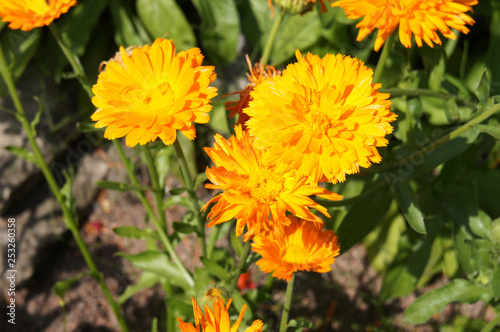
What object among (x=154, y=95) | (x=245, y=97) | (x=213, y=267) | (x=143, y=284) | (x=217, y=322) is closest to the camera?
(x=217, y=322)

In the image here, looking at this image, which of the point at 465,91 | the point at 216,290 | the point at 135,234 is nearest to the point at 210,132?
the point at 135,234

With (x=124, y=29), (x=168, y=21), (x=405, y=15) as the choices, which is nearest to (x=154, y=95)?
(x=405, y=15)

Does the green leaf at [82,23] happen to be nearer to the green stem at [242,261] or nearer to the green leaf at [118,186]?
the green leaf at [118,186]

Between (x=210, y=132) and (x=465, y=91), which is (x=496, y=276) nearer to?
(x=465, y=91)

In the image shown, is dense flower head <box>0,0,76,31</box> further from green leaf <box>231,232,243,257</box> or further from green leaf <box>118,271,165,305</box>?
green leaf <box>118,271,165,305</box>

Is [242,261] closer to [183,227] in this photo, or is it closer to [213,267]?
[213,267]

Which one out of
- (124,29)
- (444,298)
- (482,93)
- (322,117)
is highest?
(124,29)

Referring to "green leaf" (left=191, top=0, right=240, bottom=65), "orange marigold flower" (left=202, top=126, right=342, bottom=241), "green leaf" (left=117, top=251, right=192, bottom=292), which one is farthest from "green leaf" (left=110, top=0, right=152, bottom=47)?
"orange marigold flower" (left=202, top=126, right=342, bottom=241)
